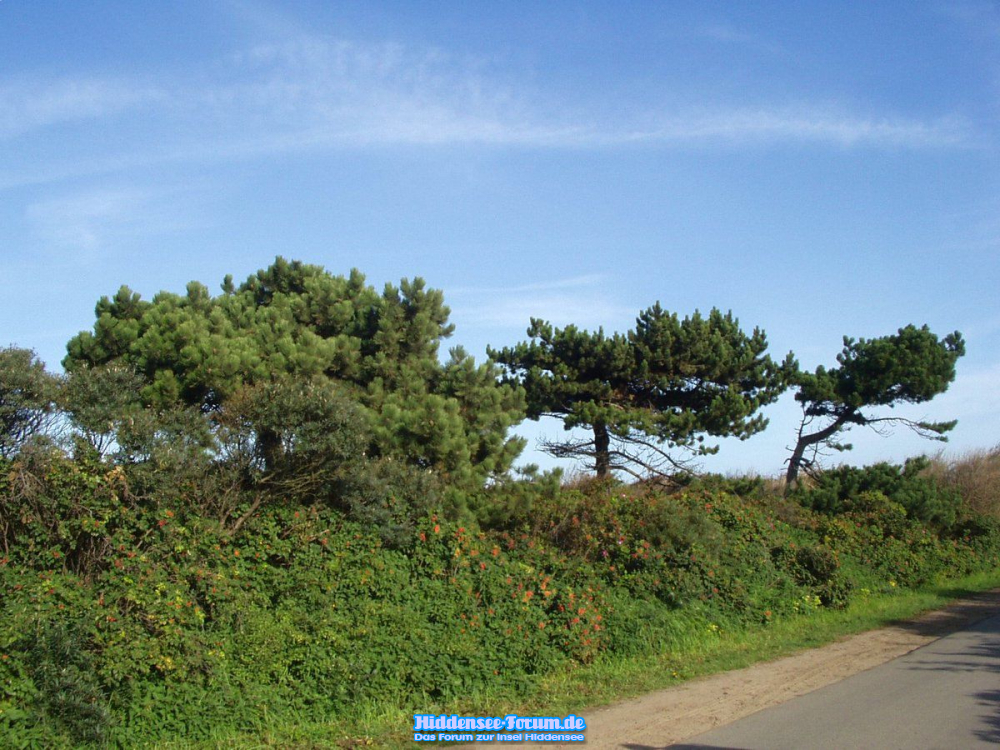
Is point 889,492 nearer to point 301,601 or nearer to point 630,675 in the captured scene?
point 630,675

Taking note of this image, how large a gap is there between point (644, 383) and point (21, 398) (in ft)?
A: 52.5

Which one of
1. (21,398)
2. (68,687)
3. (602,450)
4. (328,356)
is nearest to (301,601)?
(68,687)

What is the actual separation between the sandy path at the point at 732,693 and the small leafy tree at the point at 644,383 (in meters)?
7.75

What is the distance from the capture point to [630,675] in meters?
11.1

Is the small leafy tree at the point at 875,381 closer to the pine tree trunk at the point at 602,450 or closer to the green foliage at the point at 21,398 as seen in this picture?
the pine tree trunk at the point at 602,450

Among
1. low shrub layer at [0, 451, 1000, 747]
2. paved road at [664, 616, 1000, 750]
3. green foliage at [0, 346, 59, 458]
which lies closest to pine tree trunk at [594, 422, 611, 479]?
low shrub layer at [0, 451, 1000, 747]

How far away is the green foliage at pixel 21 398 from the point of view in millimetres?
9539

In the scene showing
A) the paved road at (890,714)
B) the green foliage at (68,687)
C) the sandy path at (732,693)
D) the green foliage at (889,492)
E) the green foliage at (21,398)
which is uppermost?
the green foliage at (21,398)

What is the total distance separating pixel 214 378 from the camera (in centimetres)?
1214

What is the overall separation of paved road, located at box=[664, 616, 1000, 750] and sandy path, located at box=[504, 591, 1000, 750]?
0.82ft

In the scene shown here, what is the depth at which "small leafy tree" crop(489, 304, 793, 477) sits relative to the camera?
21375mm

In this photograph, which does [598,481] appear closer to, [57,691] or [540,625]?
[540,625]

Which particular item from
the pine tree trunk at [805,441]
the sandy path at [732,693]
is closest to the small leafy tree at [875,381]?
the pine tree trunk at [805,441]

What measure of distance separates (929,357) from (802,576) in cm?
1293
